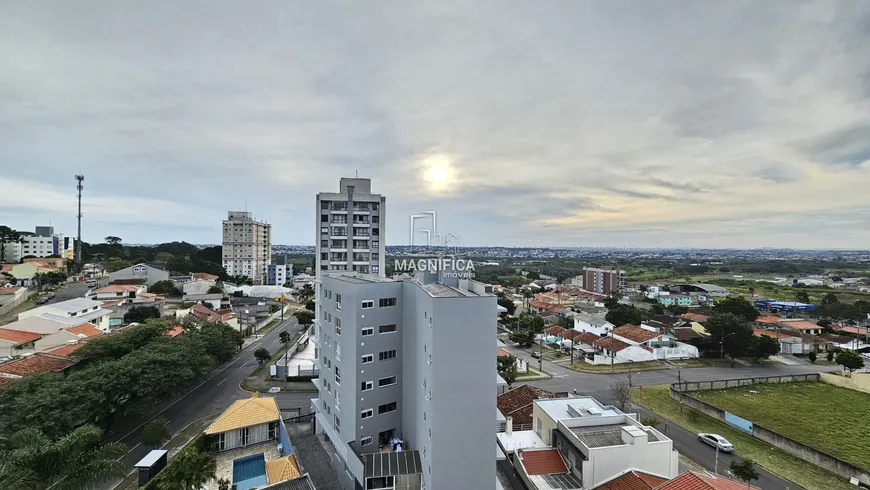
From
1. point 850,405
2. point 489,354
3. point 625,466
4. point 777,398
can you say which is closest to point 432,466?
point 489,354

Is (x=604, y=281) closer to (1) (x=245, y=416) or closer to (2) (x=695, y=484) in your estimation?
(2) (x=695, y=484)

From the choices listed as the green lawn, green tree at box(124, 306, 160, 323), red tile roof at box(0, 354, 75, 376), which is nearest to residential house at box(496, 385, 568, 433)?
the green lawn

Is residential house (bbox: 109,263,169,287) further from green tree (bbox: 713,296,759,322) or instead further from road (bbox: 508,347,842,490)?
green tree (bbox: 713,296,759,322)

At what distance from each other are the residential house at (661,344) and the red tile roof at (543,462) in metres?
28.4

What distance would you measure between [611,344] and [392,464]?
33.5 meters

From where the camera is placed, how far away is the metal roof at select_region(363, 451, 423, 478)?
16.4 metres

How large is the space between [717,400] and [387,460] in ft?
97.3

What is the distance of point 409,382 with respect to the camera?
1916 cm

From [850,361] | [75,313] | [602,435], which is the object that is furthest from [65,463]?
[850,361]

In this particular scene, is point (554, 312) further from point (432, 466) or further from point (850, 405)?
point (432, 466)

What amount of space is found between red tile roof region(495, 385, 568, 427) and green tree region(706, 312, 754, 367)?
92.4ft

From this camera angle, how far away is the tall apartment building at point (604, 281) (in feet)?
324

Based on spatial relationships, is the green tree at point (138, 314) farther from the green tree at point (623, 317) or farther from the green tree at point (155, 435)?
the green tree at point (623, 317)

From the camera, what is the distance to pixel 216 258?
347 feet
